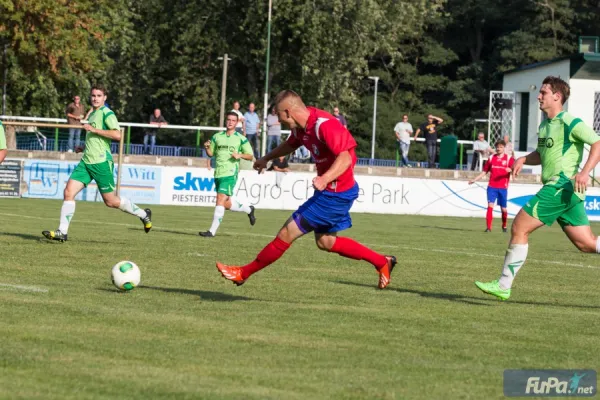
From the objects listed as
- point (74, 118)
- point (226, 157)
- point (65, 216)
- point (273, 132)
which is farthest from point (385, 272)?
point (273, 132)

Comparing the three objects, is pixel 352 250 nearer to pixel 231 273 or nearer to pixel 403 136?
pixel 231 273

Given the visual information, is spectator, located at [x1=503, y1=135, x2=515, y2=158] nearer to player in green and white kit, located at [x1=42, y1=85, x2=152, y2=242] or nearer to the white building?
the white building

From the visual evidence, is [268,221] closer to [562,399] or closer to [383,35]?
[562,399]

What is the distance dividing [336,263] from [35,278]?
458 cm

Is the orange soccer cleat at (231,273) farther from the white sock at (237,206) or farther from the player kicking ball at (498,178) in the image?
the player kicking ball at (498,178)

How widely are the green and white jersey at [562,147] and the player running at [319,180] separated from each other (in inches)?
70.6

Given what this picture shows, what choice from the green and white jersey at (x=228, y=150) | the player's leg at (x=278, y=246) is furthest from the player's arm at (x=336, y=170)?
the green and white jersey at (x=228, y=150)

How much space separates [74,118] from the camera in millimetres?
32875

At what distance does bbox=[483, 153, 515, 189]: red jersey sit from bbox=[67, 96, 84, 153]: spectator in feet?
38.7

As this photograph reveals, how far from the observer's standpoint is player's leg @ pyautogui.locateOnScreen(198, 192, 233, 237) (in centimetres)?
1964

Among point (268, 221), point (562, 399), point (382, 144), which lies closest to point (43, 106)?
point (382, 144)

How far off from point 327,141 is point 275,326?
185cm

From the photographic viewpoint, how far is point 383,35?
53812 mm

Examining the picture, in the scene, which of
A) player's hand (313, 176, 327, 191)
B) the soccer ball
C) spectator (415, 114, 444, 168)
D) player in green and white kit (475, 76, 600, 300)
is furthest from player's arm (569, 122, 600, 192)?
spectator (415, 114, 444, 168)
